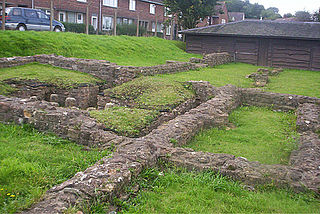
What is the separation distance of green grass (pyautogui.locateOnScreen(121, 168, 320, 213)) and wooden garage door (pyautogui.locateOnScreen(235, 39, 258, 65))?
84.3 feet

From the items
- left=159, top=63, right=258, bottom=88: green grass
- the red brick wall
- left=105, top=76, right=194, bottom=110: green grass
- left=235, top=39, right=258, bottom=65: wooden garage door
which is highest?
the red brick wall

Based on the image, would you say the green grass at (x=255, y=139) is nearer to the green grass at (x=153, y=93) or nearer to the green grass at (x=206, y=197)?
the green grass at (x=206, y=197)

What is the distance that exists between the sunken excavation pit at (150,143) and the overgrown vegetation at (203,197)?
0.19m

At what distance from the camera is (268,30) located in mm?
29078

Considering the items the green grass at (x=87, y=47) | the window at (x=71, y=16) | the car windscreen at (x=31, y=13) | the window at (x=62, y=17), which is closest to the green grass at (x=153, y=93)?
the green grass at (x=87, y=47)

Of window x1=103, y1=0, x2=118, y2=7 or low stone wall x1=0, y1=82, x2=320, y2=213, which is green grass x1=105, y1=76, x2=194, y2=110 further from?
window x1=103, y1=0, x2=118, y2=7

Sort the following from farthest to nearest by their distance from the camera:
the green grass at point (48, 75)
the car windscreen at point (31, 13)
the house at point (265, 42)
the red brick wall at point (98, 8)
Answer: the red brick wall at point (98, 8) → the house at point (265, 42) → the car windscreen at point (31, 13) → the green grass at point (48, 75)

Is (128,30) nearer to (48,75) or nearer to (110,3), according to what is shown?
(110,3)

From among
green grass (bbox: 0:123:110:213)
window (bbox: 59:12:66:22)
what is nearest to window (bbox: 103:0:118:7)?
window (bbox: 59:12:66:22)

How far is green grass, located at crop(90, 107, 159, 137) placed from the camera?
7.86 metres

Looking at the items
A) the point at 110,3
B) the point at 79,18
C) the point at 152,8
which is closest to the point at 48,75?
the point at 79,18

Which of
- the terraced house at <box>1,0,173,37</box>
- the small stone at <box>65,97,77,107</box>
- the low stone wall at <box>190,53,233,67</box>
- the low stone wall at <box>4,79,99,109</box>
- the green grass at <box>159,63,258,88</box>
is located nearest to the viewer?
the small stone at <box>65,97,77,107</box>

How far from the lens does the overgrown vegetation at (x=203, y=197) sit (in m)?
4.75

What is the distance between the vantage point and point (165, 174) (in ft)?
19.4
